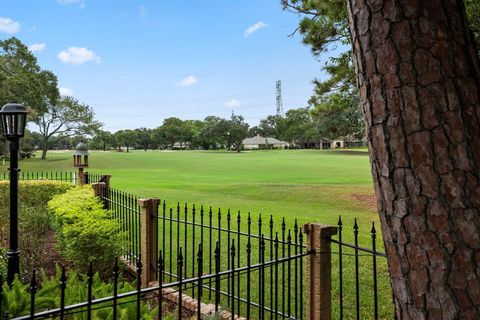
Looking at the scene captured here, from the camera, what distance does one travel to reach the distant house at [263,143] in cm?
11144

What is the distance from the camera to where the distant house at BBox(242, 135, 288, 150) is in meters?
111

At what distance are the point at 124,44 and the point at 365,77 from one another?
119 feet

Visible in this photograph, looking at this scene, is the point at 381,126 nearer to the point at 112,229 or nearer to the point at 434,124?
the point at 434,124

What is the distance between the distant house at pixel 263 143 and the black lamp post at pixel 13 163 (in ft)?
346

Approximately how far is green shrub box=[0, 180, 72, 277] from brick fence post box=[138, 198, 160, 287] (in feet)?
6.70

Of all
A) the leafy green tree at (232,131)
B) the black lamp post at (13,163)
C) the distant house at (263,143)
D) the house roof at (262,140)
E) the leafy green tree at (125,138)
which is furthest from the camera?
the house roof at (262,140)

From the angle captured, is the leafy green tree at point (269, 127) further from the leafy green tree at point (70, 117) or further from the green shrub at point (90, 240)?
the green shrub at point (90, 240)

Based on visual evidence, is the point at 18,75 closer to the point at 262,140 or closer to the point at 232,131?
the point at 232,131

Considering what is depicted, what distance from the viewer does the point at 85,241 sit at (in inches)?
233

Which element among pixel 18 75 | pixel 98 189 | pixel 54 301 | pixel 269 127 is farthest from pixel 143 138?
pixel 54 301

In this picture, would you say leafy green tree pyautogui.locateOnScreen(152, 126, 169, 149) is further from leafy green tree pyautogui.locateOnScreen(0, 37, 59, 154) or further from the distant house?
leafy green tree pyautogui.locateOnScreen(0, 37, 59, 154)

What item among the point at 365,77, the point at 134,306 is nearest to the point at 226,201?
the point at 134,306

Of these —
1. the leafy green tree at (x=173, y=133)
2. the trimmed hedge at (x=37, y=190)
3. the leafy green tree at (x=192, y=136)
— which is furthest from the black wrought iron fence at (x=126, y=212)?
the leafy green tree at (x=173, y=133)

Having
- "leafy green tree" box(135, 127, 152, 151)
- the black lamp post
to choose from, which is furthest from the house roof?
the black lamp post
